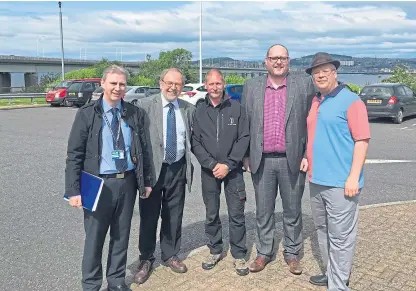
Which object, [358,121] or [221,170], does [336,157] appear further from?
[221,170]

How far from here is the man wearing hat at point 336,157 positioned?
339 cm

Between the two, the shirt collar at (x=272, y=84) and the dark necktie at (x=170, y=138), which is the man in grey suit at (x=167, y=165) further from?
the shirt collar at (x=272, y=84)

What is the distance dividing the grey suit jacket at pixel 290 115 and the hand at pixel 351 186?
2.28 ft

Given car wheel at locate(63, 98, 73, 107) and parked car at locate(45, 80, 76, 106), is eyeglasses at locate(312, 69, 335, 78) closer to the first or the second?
car wheel at locate(63, 98, 73, 107)

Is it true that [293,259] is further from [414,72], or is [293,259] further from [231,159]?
[414,72]

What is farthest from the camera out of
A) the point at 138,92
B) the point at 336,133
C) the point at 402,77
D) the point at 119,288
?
the point at 402,77

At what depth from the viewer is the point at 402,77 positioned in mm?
26141

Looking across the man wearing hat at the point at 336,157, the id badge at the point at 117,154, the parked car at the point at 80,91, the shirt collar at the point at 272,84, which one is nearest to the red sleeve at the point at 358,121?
the man wearing hat at the point at 336,157

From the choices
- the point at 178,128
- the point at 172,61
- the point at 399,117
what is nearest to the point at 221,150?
the point at 178,128

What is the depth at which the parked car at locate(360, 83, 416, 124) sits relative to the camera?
16.6 meters

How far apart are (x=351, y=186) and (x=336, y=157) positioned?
0.26 m

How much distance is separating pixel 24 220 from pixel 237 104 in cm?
342

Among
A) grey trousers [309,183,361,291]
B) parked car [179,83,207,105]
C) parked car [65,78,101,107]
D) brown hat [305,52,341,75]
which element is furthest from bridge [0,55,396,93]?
grey trousers [309,183,361,291]

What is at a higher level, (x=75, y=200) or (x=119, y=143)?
(x=119, y=143)
